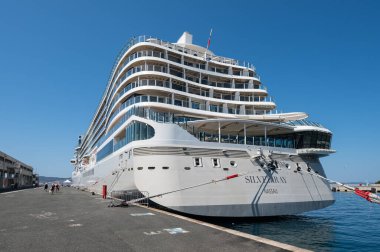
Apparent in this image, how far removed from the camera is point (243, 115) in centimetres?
2816

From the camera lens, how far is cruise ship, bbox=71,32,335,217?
17641mm

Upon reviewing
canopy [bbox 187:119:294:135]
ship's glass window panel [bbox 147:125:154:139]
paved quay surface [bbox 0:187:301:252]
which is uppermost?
canopy [bbox 187:119:294:135]

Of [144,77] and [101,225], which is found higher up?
[144,77]

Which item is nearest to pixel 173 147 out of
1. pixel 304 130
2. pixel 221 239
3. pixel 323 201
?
pixel 221 239

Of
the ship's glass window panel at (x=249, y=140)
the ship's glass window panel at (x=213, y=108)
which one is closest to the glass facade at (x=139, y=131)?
the ship's glass window panel at (x=249, y=140)

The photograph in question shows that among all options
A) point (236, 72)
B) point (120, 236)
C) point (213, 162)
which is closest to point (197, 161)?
point (213, 162)

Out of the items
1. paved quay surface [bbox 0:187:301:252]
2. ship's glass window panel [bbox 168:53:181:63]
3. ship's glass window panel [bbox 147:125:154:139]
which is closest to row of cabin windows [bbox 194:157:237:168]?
ship's glass window panel [bbox 147:125:154:139]

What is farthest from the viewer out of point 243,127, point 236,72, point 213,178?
point 236,72

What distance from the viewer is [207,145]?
1864 centimetres

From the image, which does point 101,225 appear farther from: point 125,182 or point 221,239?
point 125,182

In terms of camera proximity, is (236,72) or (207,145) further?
(236,72)

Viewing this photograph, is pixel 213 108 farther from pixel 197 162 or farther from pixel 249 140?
pixel 197 162

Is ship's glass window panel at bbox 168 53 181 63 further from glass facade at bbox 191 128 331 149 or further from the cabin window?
the cabin window

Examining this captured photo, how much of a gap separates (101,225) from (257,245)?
22.1 feet
